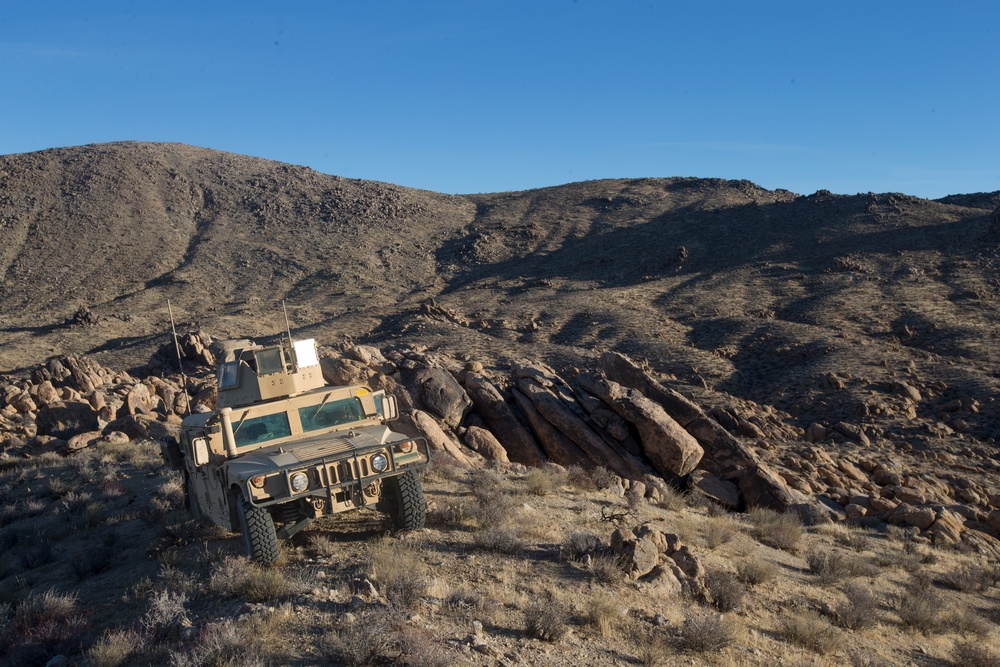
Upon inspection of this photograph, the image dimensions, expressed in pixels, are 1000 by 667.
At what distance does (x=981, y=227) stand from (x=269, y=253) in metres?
52.7

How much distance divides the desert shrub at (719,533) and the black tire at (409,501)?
4.37 meters

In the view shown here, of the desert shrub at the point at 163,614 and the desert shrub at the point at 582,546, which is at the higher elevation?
the desert shrub at the point at 163,614

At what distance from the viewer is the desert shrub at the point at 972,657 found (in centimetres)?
693

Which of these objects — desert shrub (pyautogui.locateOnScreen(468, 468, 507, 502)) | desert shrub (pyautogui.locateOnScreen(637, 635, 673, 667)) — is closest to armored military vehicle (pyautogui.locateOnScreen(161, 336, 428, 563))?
desert shrub (pyautogui.locateOnScreen(468, 468, 507, 502))

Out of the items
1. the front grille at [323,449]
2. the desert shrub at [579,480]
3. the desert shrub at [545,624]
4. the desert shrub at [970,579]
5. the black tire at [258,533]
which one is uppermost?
the front grille at [323,449]

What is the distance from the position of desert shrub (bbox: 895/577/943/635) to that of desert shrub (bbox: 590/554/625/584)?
355 cm

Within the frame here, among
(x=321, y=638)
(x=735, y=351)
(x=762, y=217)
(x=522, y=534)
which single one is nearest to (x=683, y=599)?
(x=522, y=534)

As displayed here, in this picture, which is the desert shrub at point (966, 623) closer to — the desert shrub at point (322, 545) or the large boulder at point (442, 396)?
the desert shrub at point (322, 545)

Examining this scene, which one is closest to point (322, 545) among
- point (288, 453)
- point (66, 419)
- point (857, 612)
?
point (288, 453)

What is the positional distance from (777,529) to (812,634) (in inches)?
189

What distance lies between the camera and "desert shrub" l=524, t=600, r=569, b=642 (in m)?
6.04

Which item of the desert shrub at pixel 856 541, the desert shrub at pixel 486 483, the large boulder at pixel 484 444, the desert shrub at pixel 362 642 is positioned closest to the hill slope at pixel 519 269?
the large boulder at pixel 484 444

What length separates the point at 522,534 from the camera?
876 cm

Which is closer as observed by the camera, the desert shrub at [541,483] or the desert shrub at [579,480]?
the desert shrub at [541,483]
